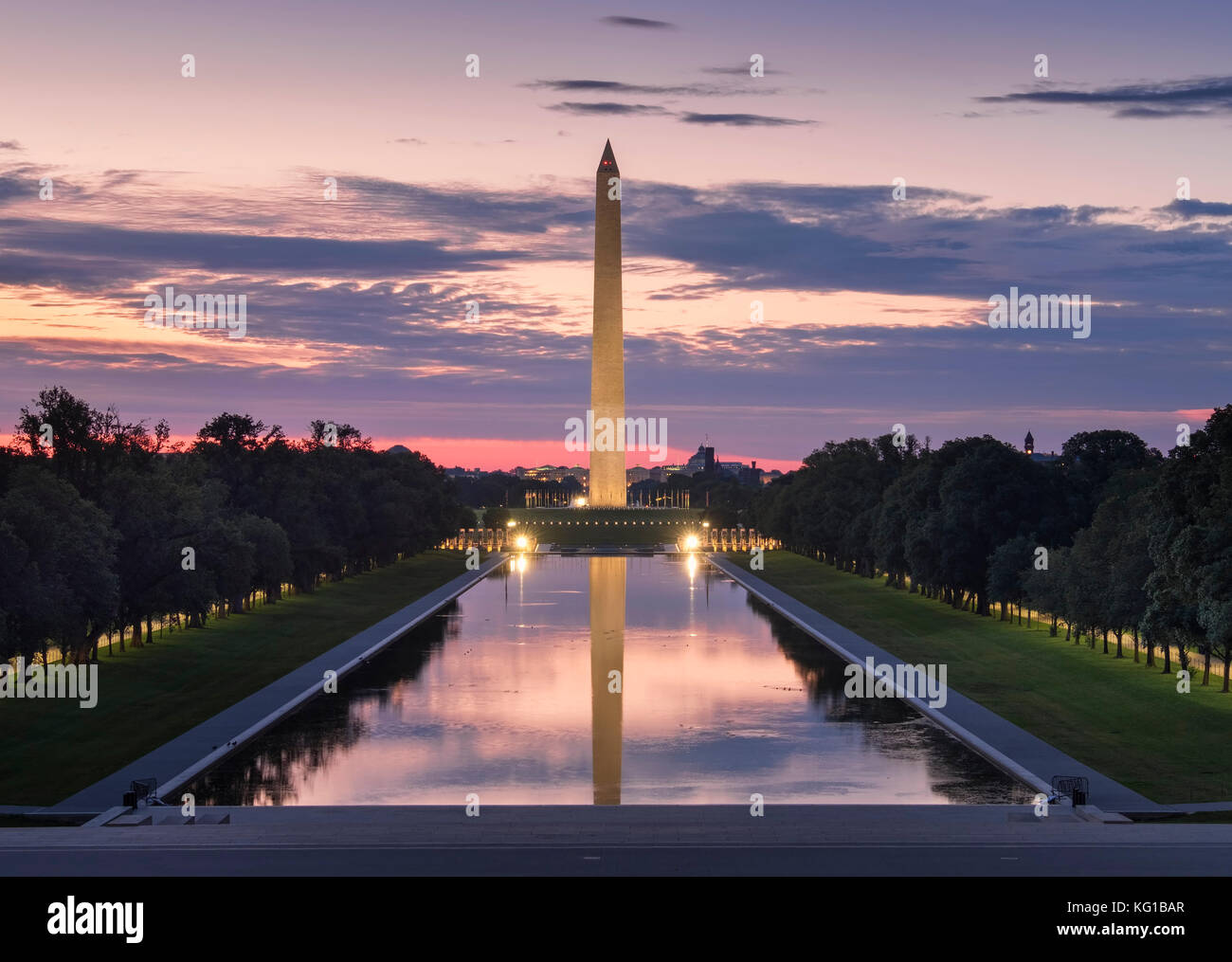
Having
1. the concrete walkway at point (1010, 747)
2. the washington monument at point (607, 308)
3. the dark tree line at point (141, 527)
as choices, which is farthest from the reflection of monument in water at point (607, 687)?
the washington monument at point (607, 308)

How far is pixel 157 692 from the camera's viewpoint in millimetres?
A: 42562

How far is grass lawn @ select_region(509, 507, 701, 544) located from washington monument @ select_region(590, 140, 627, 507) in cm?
627

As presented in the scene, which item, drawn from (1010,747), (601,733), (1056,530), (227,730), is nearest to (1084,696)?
(1010,747)

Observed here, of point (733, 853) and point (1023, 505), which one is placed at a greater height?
point (1023, 505)

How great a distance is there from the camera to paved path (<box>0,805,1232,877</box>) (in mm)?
20297

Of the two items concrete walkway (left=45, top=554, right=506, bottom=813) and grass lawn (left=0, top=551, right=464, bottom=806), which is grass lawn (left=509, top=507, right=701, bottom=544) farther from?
concrete walkway (left=45, top=554, right=506, bottom=813)

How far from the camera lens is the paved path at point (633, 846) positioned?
20.3 m

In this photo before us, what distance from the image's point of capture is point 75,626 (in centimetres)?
4184

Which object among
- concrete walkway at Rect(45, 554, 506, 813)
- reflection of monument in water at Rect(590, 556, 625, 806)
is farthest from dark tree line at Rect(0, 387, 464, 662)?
reflection of monument in water at Rect(590, 556, 625, 806)

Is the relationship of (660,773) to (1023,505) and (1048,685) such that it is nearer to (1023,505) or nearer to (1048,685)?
(1048,685)

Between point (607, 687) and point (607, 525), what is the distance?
95300 mm

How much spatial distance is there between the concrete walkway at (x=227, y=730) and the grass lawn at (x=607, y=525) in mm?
79354
